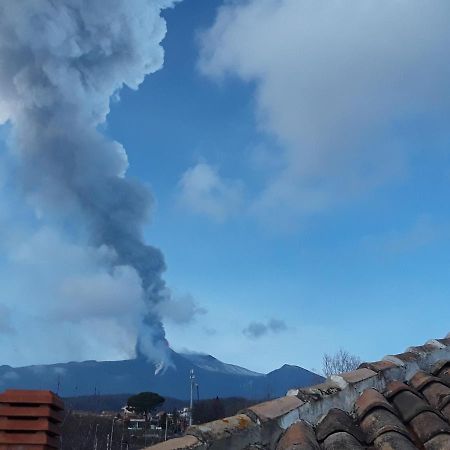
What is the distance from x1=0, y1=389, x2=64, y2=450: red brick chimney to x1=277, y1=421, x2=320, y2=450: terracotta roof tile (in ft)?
6.28

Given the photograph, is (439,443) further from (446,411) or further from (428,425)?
(446,411)

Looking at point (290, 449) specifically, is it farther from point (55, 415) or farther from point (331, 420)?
point (55, 415)

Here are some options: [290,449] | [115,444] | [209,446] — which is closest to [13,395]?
[209,446]

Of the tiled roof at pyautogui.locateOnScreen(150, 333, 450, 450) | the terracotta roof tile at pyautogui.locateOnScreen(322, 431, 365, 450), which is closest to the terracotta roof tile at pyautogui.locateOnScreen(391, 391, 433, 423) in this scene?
the tiled roof at pyautogui.locateOnScreen(150, 333, 450, 450)

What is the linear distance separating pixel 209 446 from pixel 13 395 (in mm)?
A: 2005

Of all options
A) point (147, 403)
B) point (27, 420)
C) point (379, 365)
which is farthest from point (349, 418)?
point (147, 403)

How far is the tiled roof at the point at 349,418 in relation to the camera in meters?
2.77

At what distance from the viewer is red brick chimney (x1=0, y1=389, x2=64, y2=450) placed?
12.9 ft

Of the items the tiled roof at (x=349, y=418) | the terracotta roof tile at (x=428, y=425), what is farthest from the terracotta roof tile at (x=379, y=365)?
the terracotta roof tile at (x=428, y=425)

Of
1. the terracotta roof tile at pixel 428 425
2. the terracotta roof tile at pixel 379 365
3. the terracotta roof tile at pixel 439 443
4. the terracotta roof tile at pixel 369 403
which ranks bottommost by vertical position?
the terracotta roof tile at pixel 439 443

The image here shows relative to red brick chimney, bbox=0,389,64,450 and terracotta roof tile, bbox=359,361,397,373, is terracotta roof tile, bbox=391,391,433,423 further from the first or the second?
red brick chimney, bbox=0,389,64,450

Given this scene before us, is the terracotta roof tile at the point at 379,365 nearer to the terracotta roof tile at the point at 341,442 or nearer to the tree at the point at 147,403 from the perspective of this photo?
the terracotta roof tile at the point at 341,442

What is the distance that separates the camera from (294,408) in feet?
10.3

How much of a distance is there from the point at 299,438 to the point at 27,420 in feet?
7.10
